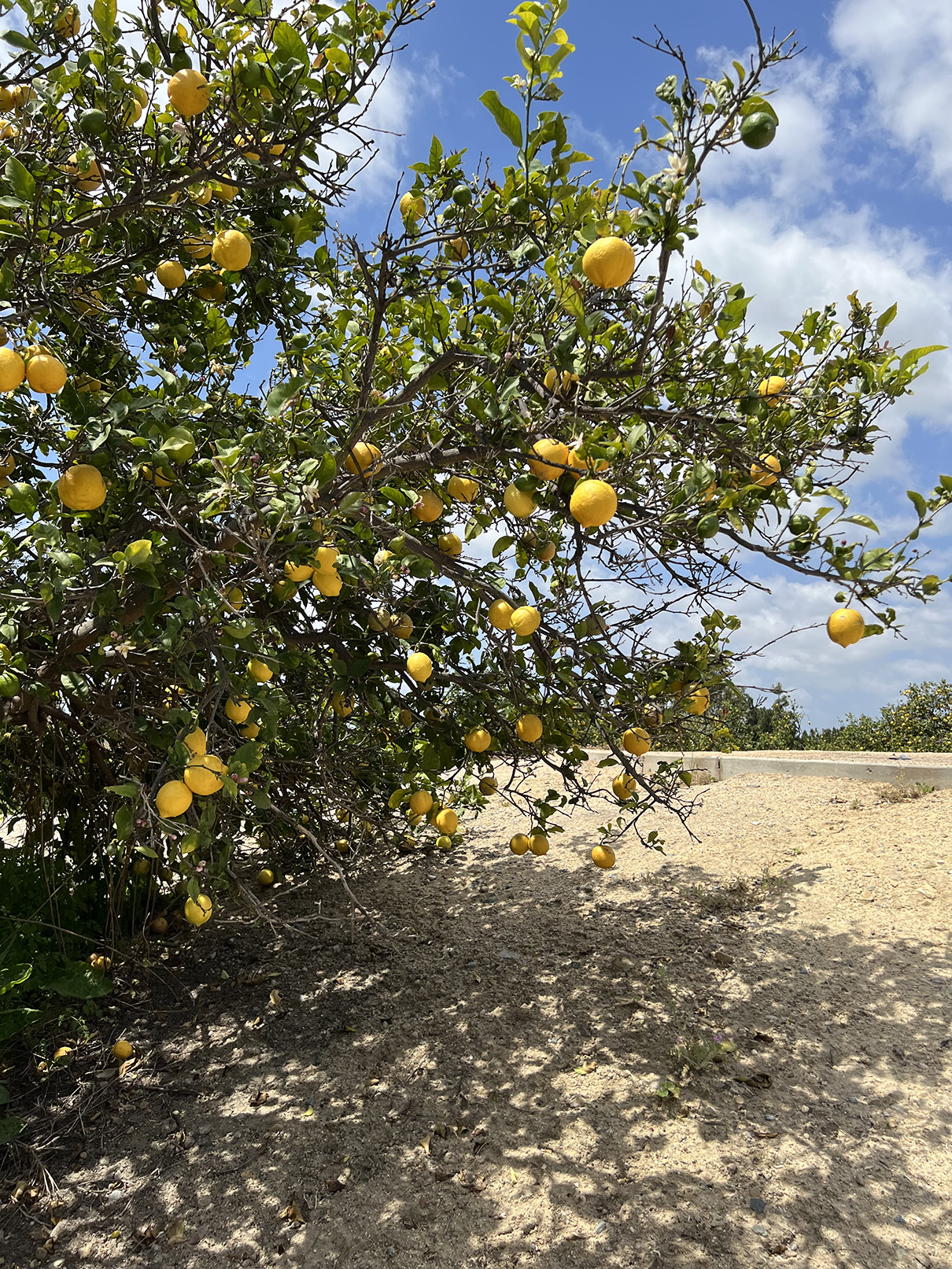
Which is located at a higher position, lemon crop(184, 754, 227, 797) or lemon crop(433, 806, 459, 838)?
lemon crop(184, 754, 227, 797)

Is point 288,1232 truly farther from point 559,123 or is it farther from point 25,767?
point 559,123

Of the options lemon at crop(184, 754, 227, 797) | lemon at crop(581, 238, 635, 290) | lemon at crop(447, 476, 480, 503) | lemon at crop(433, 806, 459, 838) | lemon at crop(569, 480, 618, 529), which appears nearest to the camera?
lemon at crop(581, 238, 635, 290)

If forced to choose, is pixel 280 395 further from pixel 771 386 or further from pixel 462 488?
pixel 771 386

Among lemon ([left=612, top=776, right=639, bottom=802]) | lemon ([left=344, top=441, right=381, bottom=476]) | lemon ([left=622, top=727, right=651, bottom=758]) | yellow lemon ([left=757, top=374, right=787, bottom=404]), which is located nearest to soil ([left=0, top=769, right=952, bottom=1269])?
lemon ([left=612, top=776, right=639, bottom=802])

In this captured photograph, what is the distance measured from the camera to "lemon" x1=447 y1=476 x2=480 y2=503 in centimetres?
292

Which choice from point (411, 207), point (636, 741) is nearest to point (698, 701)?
point (636, 741)

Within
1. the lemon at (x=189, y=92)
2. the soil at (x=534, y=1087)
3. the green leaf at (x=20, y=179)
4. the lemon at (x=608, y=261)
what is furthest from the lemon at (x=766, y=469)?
the green leaf at (x=20, y=179)

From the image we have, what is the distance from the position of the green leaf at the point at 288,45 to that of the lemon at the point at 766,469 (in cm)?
191

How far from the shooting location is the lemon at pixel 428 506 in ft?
10.1

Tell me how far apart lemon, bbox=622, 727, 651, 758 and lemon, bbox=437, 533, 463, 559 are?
105 centimetres

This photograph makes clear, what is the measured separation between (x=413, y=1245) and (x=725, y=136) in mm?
3507

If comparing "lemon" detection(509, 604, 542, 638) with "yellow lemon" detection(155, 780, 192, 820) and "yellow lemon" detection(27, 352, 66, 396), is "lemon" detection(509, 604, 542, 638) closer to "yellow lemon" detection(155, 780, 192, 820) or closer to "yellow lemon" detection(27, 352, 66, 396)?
"yellow lemon" detection(155, 780, 192, 820)

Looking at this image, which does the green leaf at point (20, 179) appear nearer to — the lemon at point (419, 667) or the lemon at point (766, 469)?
the lemon at point (419, 667)

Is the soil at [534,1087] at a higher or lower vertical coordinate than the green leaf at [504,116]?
lower
